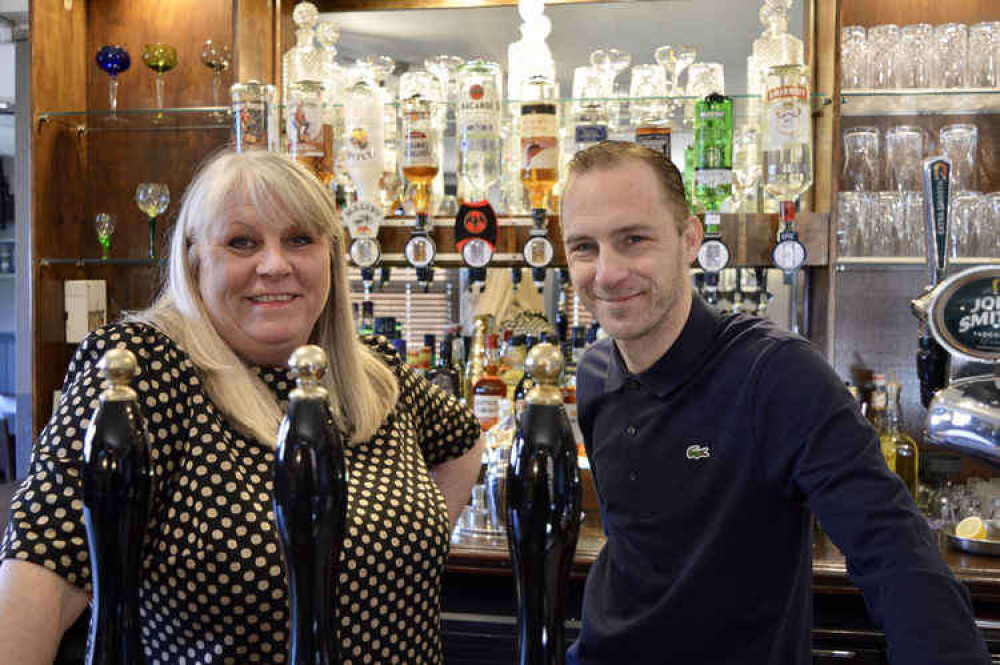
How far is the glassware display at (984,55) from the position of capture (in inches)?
90.8

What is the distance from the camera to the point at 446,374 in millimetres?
2396

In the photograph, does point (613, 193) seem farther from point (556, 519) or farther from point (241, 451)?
point (556, 519)

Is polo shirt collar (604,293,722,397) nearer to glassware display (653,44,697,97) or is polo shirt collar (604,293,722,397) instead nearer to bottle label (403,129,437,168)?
bottle label (403,129,437,168)

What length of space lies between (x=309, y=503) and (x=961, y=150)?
2.30 metres

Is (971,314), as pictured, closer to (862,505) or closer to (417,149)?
(862,505)

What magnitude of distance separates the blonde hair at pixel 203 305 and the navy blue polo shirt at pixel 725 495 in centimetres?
39

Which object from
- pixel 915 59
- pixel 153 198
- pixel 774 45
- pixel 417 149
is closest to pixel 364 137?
pixel 417 149

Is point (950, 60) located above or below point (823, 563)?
above

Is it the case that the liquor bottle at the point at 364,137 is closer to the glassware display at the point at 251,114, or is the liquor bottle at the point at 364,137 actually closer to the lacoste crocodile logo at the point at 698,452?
the glassware display at the point at 251,114

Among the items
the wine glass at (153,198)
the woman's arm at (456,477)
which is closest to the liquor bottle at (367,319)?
the wine glass at (153,198)

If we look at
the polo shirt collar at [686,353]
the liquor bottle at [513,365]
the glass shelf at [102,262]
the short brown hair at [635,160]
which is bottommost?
the liquor bottle at [513,365]

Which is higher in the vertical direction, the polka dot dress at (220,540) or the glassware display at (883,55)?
the glassware display at (883,55)

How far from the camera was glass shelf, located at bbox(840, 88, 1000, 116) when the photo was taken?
2.30 meters

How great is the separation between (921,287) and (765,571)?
5.35 feet
